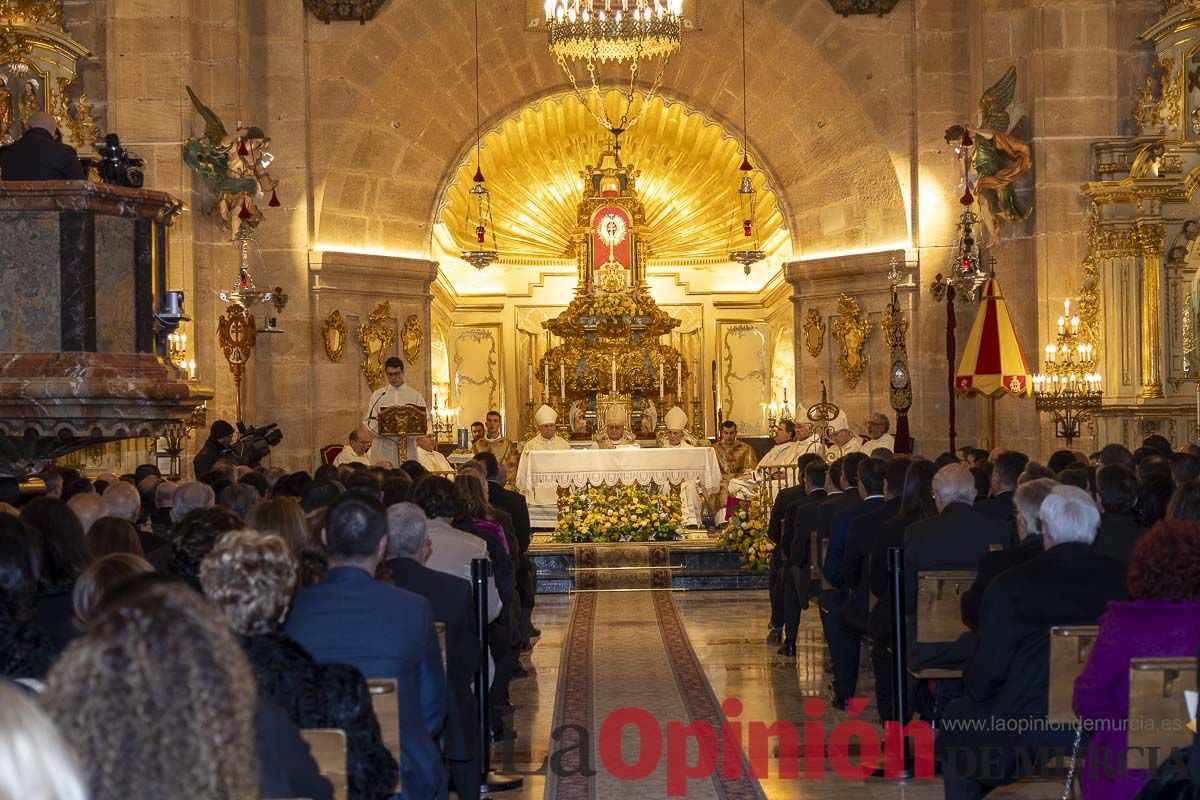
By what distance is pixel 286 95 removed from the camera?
19625 millimetres

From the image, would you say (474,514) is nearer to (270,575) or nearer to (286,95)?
(270,575)

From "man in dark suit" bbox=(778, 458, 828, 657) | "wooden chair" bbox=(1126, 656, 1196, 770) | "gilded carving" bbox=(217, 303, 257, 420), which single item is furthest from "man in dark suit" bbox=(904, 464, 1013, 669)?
"gilded carving" bbox=(217, 303, 257, 420)

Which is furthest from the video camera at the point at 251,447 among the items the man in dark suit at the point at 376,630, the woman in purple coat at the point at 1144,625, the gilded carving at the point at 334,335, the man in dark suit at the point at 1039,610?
the woman in purple coat at the point at 1144,625

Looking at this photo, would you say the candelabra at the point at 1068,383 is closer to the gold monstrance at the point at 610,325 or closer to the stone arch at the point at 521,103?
the stone arch at the point at 521,103

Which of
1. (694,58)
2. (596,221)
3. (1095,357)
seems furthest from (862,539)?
(596,221)

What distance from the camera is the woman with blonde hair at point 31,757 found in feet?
6.83

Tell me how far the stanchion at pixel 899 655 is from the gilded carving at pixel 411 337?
1324 centimetres

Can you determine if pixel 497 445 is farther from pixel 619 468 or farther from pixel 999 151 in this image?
pixel 999 151

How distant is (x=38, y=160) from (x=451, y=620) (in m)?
3.74

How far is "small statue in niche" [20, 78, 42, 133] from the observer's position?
15.7 m

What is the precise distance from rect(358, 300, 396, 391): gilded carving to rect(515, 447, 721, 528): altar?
2.48 m

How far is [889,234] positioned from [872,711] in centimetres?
1145

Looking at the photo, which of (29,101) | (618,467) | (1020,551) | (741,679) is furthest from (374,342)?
(1020,551)

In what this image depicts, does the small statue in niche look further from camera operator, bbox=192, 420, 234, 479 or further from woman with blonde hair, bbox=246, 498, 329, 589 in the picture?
woman with blonde hair, bbox=246, 498, 329, 589
